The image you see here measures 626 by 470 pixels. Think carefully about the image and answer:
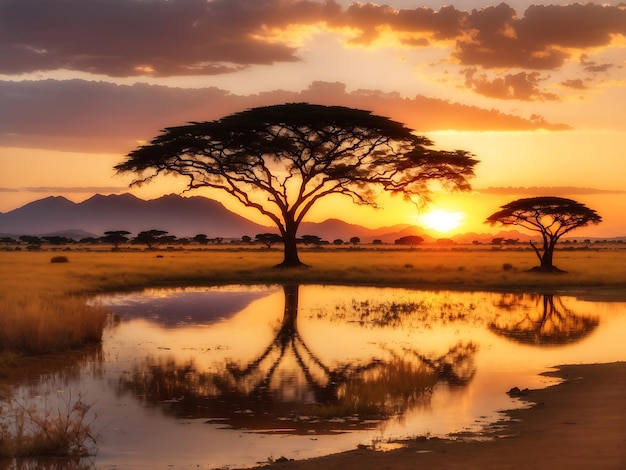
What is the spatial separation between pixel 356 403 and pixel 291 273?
4089 cm

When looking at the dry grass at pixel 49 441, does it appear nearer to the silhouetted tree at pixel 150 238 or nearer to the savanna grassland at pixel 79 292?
the savanna grassland at pixel 79 292

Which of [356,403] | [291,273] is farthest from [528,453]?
[291,273]

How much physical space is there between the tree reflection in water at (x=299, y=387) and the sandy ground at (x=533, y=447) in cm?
189

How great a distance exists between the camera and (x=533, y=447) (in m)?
9.88

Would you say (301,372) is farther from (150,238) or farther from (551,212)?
(150,238)

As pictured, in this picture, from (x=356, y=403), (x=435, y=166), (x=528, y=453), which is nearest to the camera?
(x=528, y=453)

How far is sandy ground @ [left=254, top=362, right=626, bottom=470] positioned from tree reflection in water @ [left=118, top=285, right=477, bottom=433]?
6.19ft

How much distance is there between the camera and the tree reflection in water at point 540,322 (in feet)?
74.5

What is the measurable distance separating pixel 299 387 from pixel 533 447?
6003 mm

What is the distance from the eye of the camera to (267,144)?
2176 inches

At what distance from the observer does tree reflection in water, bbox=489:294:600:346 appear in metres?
22.7

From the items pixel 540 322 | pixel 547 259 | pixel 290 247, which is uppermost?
pixel 290 247

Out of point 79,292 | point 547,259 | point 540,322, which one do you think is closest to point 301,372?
point 540,322

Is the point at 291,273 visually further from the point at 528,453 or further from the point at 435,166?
the point at 528,453
